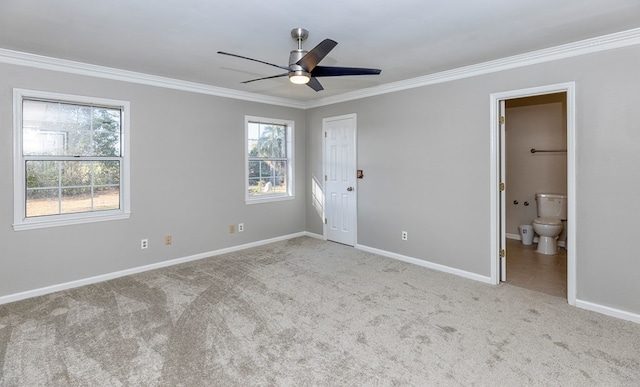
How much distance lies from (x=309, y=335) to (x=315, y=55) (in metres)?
2.08

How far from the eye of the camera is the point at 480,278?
147 inches

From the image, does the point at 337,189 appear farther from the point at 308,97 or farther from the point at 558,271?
the point at 558,271

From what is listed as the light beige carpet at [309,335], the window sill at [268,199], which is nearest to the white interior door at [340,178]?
the window sill at [268,199]

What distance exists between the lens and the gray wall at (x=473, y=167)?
282 centimetres

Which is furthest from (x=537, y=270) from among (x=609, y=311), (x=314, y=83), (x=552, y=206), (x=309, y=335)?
(x=314, y=83)

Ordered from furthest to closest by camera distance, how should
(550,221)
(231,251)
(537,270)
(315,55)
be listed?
(231,251)
(550,221)
(537,270)
(315,55)

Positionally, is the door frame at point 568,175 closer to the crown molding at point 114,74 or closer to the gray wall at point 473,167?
the gray wall at point 473,167

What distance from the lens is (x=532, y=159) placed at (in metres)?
5.46

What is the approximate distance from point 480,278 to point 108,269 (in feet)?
13.9

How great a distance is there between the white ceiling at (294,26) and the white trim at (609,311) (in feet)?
7.70

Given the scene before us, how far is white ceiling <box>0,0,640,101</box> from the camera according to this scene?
229 cm

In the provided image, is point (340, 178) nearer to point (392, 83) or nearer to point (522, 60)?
point (392, 83)

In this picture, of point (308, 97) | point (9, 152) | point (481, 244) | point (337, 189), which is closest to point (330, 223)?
point (337, 189)

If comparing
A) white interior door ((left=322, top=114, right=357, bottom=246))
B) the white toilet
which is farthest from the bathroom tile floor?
white interior door ((left=322, top=114, right=357, bottom=246))
